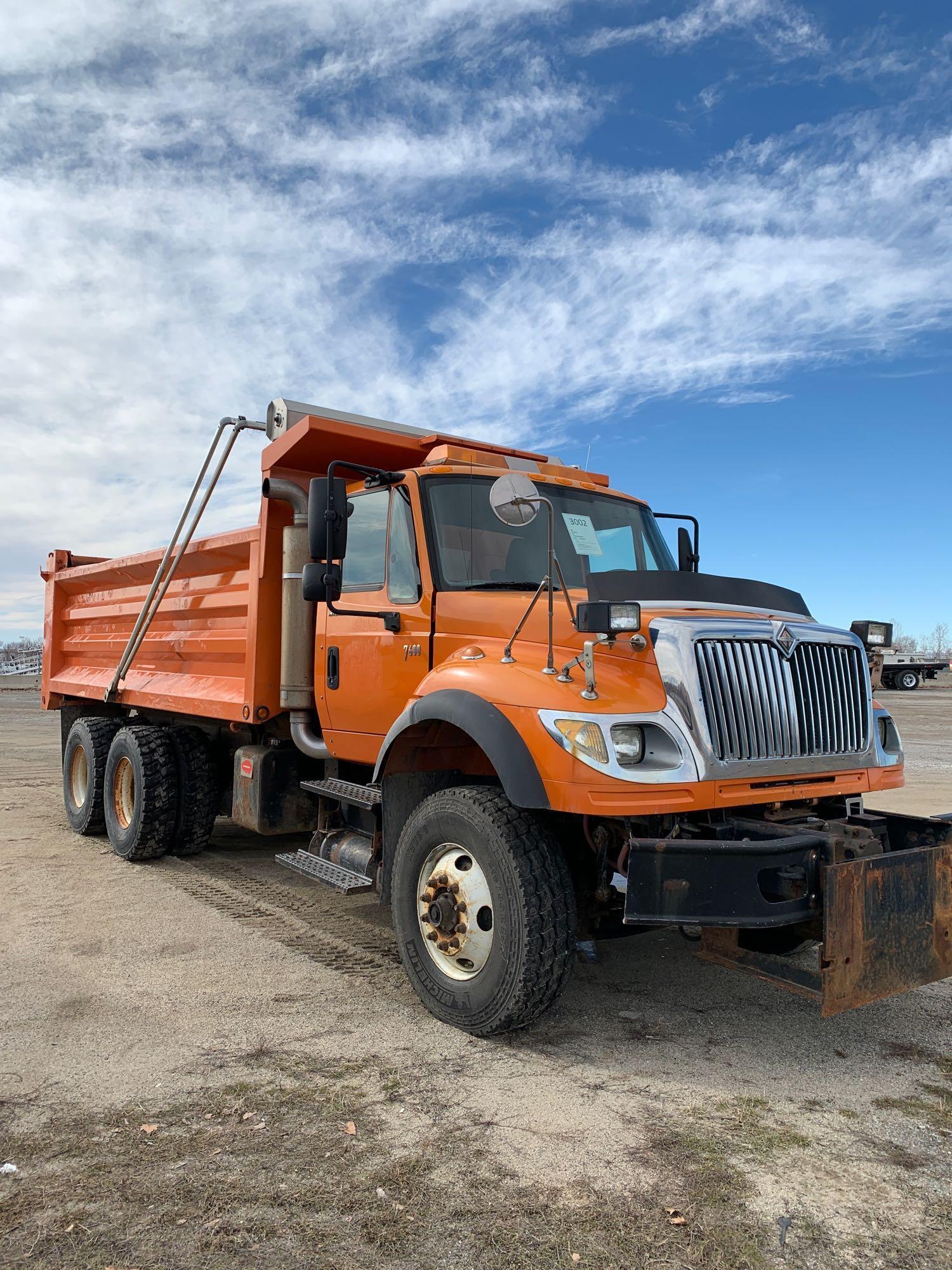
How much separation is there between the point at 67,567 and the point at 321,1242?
8485 mm

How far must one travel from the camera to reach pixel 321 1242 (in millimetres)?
2494

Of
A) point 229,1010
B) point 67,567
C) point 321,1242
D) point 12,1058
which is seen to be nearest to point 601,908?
point 229,1010

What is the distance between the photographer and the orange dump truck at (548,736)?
11.4 ft

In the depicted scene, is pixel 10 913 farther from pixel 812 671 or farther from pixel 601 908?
pixel 812 671

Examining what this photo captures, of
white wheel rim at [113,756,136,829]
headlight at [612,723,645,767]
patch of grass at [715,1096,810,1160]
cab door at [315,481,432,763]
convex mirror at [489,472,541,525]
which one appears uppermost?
convex mirror at [489,472,541,525]

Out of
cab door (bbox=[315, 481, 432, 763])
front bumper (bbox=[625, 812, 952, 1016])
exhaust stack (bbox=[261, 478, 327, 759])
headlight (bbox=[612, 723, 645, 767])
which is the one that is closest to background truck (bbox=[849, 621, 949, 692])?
exhaust stack (bbox=[261, 478, 327, 759])

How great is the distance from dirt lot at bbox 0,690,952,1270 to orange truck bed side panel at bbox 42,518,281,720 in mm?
1739

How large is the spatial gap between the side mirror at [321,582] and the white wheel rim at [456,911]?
127 centimetres

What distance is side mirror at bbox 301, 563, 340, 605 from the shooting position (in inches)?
176

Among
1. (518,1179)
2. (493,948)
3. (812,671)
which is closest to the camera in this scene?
(518,1179)

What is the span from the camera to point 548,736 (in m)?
3.55

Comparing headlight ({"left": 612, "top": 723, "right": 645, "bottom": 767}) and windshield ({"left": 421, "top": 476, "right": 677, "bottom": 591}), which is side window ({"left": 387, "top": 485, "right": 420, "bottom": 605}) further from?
headlight ({"left": 612, "top": 723, "right": 645, "bottom": 767})

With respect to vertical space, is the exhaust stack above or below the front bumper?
above

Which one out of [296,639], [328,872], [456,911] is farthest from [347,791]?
[456,911]
